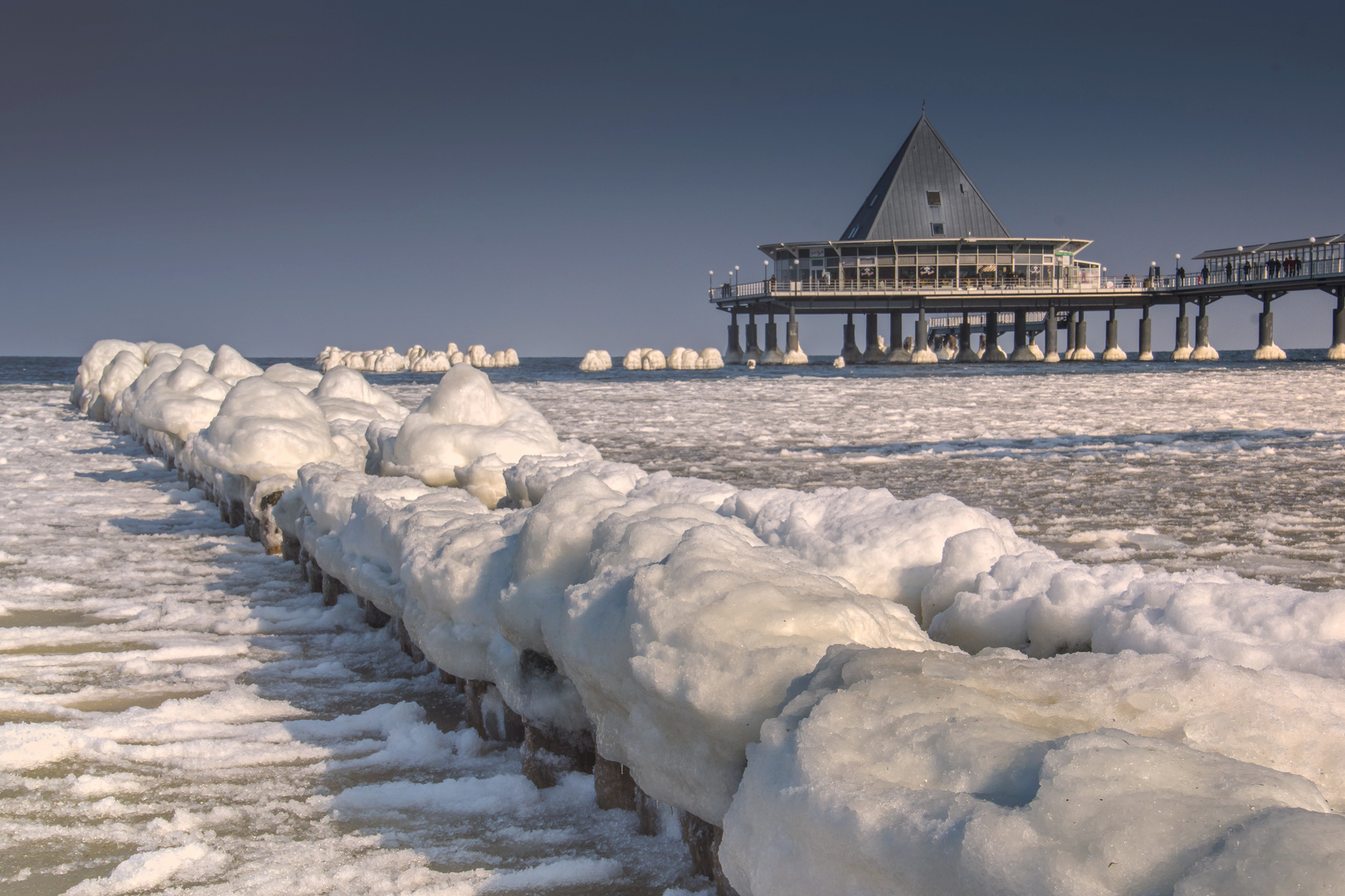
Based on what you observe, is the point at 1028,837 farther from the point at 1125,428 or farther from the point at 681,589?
the point at 1125,428

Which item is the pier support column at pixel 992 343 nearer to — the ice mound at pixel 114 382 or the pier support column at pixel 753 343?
the pier support column at pixel 753 343

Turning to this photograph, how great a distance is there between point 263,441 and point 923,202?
46048mm

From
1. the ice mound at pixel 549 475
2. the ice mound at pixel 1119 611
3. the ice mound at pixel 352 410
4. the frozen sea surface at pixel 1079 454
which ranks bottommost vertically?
the frozen sea surface at pixel 1079 454

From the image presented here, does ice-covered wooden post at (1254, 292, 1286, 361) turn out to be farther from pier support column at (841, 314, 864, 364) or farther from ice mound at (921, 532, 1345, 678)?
ice mound at (921, 532, 1345, 678)

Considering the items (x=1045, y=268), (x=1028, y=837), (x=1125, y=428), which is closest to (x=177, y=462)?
(x=1028, y=837)

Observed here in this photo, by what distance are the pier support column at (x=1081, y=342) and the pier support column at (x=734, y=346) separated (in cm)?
1703

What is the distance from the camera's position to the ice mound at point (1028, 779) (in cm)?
114

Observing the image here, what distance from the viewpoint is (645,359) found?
50312mm

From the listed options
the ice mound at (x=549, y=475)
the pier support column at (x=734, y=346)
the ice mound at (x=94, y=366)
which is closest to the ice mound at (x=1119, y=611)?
the ice mound at (x=549, y=475)

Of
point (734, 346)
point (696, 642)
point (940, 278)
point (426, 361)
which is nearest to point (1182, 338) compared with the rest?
point (940, 278)

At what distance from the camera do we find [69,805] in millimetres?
2408

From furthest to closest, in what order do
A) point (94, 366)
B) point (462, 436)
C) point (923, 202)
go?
point (923, 202) < point (94, 366) < point (462, 436)

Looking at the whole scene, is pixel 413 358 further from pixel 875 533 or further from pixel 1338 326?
pixel 875 533

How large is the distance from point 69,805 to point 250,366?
11203 millimetres
